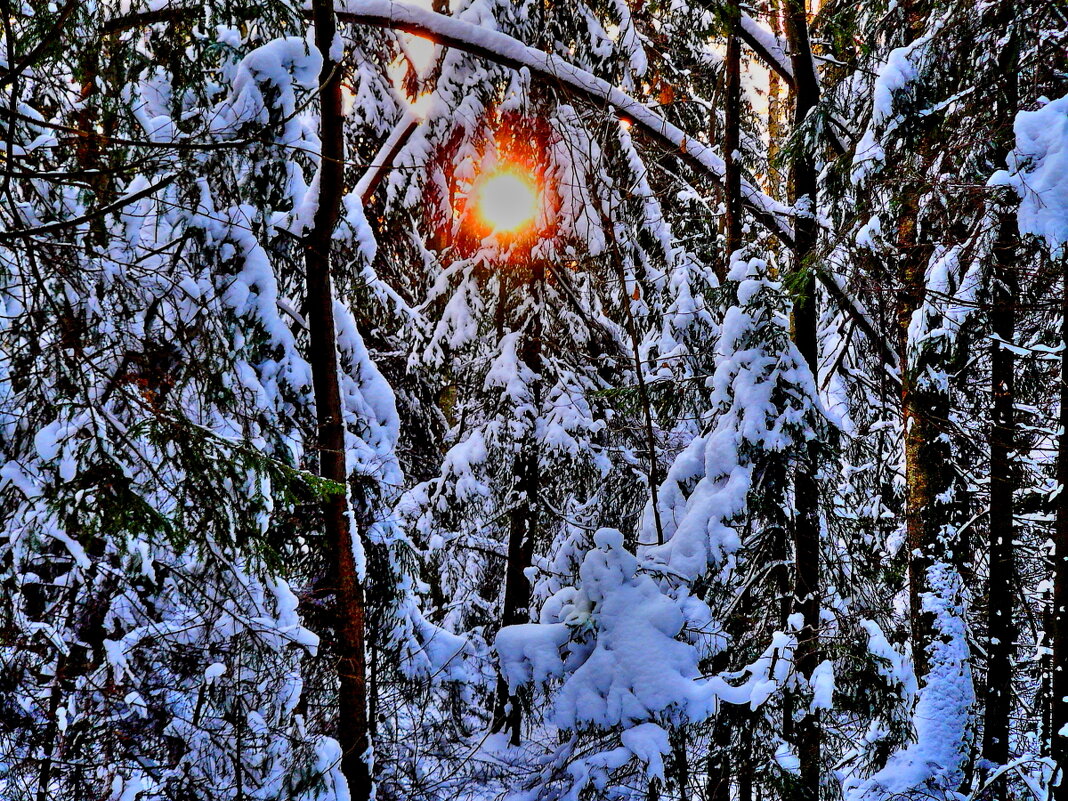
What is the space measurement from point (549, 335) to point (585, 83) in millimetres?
4373

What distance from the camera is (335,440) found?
201 inches

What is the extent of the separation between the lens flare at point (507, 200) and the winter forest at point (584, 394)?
62mm

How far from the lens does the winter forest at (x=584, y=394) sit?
3.87m

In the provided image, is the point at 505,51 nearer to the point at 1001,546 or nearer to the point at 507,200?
the point at 507,200

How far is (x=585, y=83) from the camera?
5.23m

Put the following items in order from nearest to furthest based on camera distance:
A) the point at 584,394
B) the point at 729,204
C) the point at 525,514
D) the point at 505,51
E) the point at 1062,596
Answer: the point at 505,51
the point at 1062,596
the point at 729,204
the point at 584,394
the point at 525,514

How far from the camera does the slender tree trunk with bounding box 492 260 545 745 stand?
29.7 feet

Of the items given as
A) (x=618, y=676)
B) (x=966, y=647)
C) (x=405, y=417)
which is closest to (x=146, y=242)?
(x=618, y=676)

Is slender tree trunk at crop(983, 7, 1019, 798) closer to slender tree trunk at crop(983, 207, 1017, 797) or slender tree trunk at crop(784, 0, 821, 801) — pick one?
Result: slender tree trunk at crop(983, 207, 1017, 797)

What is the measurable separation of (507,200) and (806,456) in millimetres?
3941

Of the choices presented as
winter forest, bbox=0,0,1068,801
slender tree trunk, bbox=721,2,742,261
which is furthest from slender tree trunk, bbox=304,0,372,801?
slender tree trunk, bbox=721,2,742,261

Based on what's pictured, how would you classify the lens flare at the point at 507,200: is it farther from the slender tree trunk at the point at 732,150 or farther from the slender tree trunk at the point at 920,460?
the slender tree trunk at the point at 920,460

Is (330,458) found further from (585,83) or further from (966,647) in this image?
(966,647)

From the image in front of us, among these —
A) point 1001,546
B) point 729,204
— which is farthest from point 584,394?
point 1001,546
